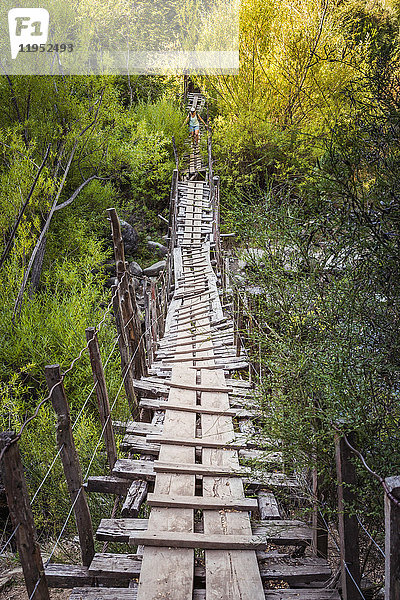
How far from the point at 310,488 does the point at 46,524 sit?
3.41 meters

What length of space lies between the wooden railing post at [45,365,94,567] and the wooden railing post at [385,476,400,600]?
1.40 meters

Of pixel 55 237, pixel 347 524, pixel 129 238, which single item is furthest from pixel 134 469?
pixel 129 238

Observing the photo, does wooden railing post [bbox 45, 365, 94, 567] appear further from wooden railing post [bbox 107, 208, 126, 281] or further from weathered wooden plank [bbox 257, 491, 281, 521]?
A: wooden railing post [bbox 107, 208, 126, 281]

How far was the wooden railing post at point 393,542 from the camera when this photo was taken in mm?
1165

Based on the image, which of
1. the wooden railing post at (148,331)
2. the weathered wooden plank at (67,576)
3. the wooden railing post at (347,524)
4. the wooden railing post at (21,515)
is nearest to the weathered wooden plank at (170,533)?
the weathered wooden plank at (67,576)

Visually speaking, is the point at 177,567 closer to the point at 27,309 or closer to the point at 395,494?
the point at 395,494

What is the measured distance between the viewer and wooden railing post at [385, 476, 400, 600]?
1.17 metres

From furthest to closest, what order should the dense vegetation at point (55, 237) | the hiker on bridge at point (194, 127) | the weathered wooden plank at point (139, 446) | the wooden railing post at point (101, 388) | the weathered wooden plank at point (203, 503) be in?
the hiker on bridge at point (194, 127) < the dense vegetation at point (55, 237) < the weathered wooden plank at point (139, 446) < the wooden railing post at point (101, 388) < the weathered wooden plank at point (203, 503)

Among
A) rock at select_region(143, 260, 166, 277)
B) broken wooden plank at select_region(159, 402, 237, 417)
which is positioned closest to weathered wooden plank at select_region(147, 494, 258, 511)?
broken wooden plank at select_region(159, 402, 237, 417)

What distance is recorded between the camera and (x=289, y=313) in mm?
2760

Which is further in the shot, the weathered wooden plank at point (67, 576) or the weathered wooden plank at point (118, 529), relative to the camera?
the weathered wooden plank at point (118, 529)

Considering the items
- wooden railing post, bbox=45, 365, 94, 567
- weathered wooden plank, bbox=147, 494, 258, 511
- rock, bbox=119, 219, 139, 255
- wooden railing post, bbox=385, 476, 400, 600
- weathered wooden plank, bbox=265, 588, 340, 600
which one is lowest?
rock, bbox=119, 219, 139, 255

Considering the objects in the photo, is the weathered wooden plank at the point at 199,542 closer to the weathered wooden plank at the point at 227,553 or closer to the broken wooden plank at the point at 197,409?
the weathered wooden plank at the point at 227,553

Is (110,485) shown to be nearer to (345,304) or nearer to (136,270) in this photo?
(345,304)
